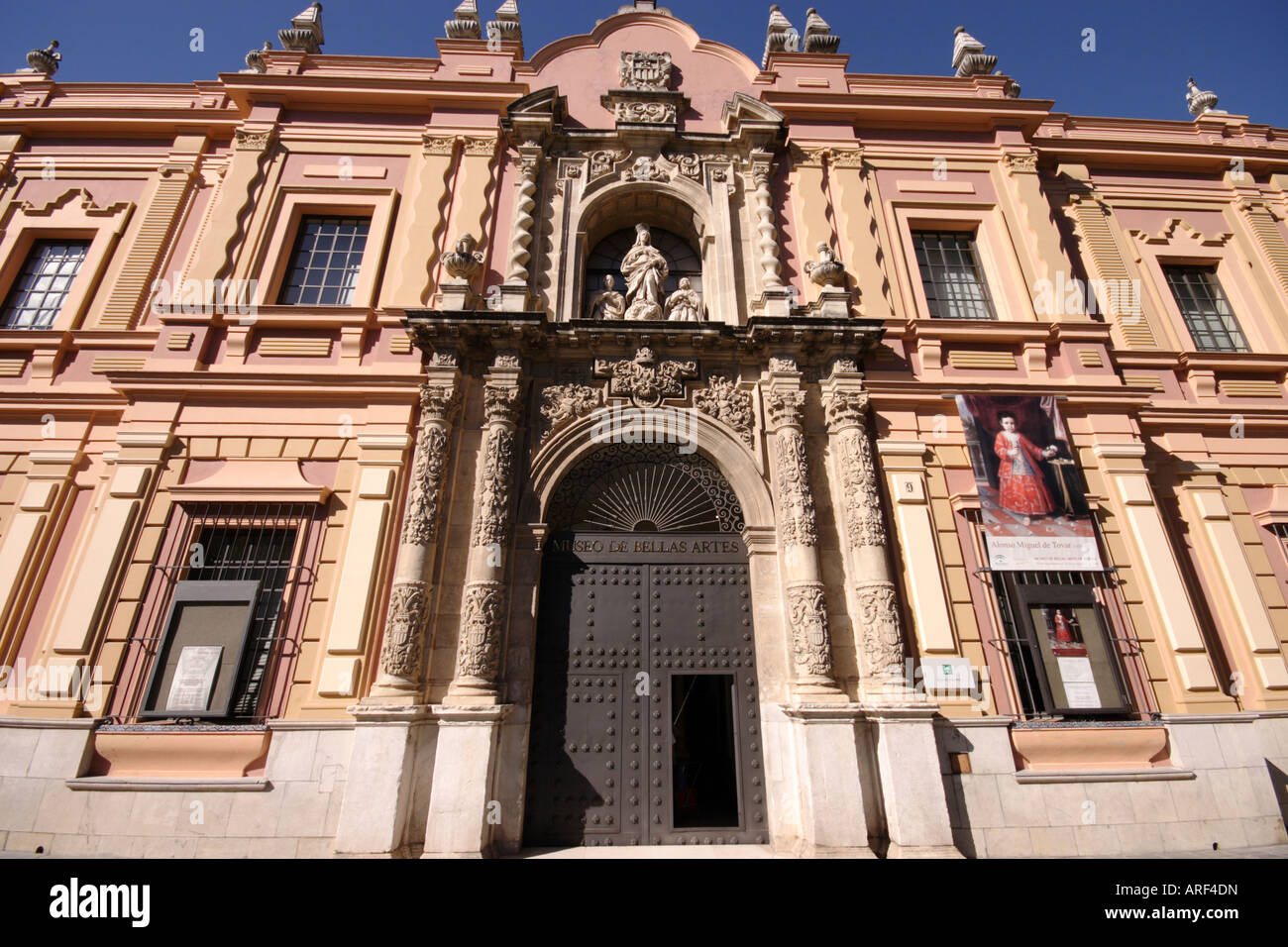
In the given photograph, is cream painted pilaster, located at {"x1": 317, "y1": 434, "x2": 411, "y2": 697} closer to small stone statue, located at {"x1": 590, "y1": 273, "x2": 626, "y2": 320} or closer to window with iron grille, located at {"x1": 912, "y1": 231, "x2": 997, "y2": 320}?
small stone statue, located at {"x1": 590, "y1": 273, "x2": 626, "y2": 320}

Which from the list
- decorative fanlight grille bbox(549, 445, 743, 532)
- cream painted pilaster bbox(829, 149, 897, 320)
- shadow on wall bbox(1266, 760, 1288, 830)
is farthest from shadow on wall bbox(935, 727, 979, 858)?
cream painted pilaster bbox(829, 149, 897, 320)

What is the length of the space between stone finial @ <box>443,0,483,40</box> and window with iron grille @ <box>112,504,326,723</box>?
31.3ft

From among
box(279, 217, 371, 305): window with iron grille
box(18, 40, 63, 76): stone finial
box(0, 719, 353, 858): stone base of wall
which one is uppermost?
box(18, 40, 63, 76): stone finial

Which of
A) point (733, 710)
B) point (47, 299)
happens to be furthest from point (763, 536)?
point (47, 299)

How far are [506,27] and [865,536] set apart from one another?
11.4m

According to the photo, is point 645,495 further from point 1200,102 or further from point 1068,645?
point 1200,102

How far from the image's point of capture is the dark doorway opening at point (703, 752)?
22.5 ft

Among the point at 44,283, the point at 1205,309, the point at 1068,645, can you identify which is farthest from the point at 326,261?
the point at 1205,309

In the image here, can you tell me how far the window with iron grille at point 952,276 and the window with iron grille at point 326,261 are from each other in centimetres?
931

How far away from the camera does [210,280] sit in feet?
28.8

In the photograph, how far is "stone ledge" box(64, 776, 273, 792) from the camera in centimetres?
617

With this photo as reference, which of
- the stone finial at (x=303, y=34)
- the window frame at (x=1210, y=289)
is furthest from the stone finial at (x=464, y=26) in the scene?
the window frame at (x=1210, y=289)
